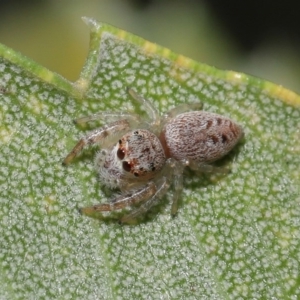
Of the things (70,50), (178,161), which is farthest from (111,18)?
(178,161)

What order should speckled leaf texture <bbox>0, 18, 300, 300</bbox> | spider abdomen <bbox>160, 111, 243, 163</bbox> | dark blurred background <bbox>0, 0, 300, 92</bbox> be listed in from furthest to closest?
dark blurred background <bbox>0, 0, 300, 92</bbox> < spider abdomen <bbox>160, 111, 243, 163</bbox> < speckled leaf texture <bbox>0, 18, 300, 300</bbox>

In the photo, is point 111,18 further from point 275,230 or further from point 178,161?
point 275,230

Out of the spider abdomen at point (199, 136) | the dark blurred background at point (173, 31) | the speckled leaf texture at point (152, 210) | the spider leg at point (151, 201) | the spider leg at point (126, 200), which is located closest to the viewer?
the speckled leaf texture at point (152, 210)

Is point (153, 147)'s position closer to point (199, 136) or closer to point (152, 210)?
point (199, 136)

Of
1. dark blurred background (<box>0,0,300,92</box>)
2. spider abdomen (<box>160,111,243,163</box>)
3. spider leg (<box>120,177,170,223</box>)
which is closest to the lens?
spider leg (<box>120,177,170,223</box>)

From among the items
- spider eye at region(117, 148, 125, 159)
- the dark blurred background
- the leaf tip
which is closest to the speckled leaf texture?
the leaf tip

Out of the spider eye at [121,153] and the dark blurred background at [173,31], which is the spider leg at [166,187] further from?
the dark blurred background at [173,31]

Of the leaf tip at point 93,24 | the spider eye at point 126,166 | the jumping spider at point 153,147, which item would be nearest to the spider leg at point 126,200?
the jumping spider at point 153,147

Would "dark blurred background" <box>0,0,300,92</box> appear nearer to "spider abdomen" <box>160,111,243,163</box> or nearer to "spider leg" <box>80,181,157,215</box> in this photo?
"spider abdomen" <box>160,111,243,163</box>
